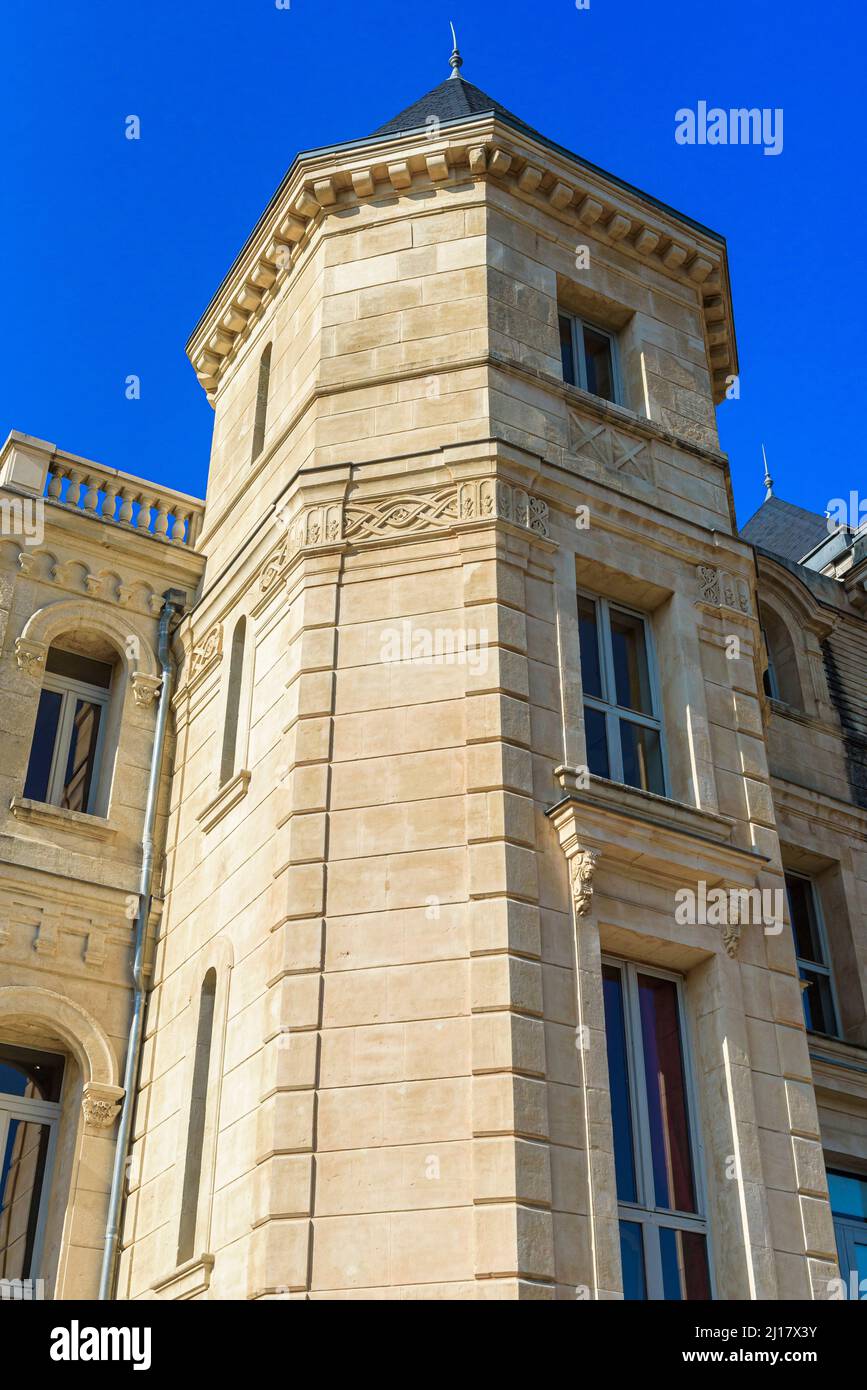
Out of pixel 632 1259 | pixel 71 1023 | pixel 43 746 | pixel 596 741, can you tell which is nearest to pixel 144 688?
pixel 43 746

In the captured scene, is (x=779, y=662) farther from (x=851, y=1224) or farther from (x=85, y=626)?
(x=85, y=626)

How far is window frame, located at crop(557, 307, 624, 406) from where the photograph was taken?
59.5 feet

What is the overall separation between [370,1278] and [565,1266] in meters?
1.51

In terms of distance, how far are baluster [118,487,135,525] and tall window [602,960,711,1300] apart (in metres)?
9.81

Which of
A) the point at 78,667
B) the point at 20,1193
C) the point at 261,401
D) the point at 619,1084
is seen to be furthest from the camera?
the point at 261,401

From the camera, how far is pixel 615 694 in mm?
15656

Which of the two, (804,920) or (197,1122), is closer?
(197,1122)

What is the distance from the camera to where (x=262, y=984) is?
1363cm

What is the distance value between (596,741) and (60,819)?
20.9 ft

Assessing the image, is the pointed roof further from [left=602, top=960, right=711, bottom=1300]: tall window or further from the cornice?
[left=602, top=960, right=711, bottom=1300]: tall window

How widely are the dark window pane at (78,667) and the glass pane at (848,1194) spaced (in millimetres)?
10828

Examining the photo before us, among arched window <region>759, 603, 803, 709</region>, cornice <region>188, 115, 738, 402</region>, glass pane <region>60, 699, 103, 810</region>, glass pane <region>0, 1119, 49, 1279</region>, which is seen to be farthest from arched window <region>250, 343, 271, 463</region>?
arched window <region>759, 603, 803, 709</region>
